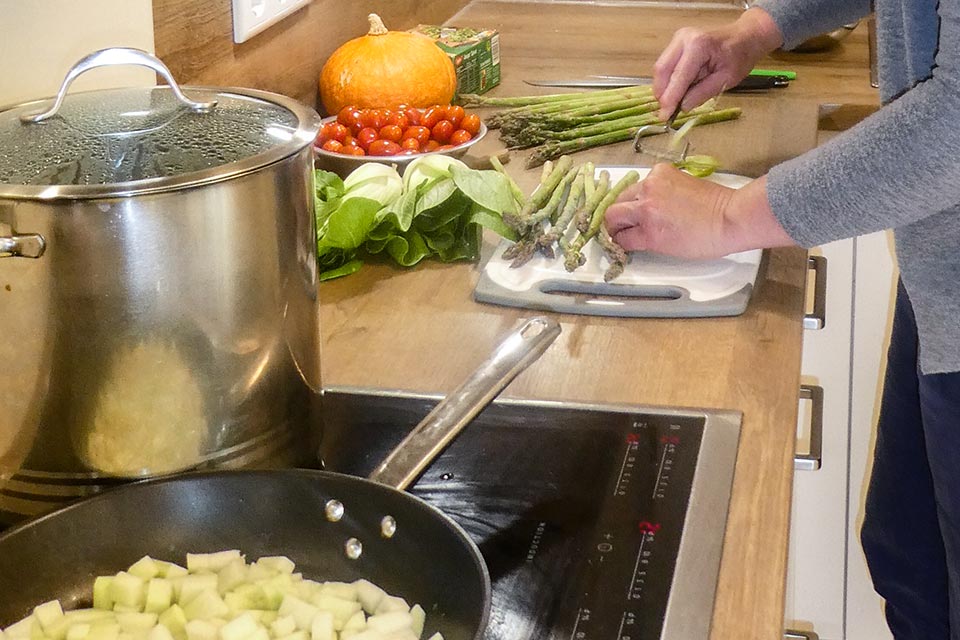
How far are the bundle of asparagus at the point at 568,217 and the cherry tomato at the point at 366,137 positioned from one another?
0.23 m

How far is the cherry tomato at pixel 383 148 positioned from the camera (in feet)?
4.71

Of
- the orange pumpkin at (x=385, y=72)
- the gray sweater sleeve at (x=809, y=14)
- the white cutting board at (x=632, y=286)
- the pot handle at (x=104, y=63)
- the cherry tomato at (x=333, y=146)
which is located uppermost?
the pot handle at (x=104, y=63)

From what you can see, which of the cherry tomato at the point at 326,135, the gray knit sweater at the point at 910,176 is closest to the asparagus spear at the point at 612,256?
the gray knit sweater at the point at 910,176

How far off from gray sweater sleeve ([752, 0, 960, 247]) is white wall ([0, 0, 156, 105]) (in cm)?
63

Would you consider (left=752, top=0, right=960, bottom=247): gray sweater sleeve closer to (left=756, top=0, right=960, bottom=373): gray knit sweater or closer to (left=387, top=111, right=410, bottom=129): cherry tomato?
(left=756, top=0, right=960, bottom=373): gray knit sweater

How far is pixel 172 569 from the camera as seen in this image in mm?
685

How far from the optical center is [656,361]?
42.3 inches

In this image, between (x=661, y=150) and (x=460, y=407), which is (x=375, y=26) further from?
(x=460, y=407)

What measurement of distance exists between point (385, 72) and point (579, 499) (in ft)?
3.10

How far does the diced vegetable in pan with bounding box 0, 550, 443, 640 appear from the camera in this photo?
0.64 metres

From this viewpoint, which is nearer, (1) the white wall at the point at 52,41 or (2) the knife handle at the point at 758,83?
(1) the white wall at the point at 52,41

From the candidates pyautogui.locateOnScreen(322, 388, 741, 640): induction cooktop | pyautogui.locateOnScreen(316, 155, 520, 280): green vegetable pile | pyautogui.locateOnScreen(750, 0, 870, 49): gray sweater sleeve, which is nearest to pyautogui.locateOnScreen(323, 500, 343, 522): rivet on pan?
pyautogui.locateOnScreen(322, 388, 741, 640): induction cooktop

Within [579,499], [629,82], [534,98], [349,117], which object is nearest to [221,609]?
[579,499]

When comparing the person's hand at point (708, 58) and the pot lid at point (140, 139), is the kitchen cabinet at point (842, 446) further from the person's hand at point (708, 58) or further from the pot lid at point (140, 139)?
the pot lid at point (140, 139)
